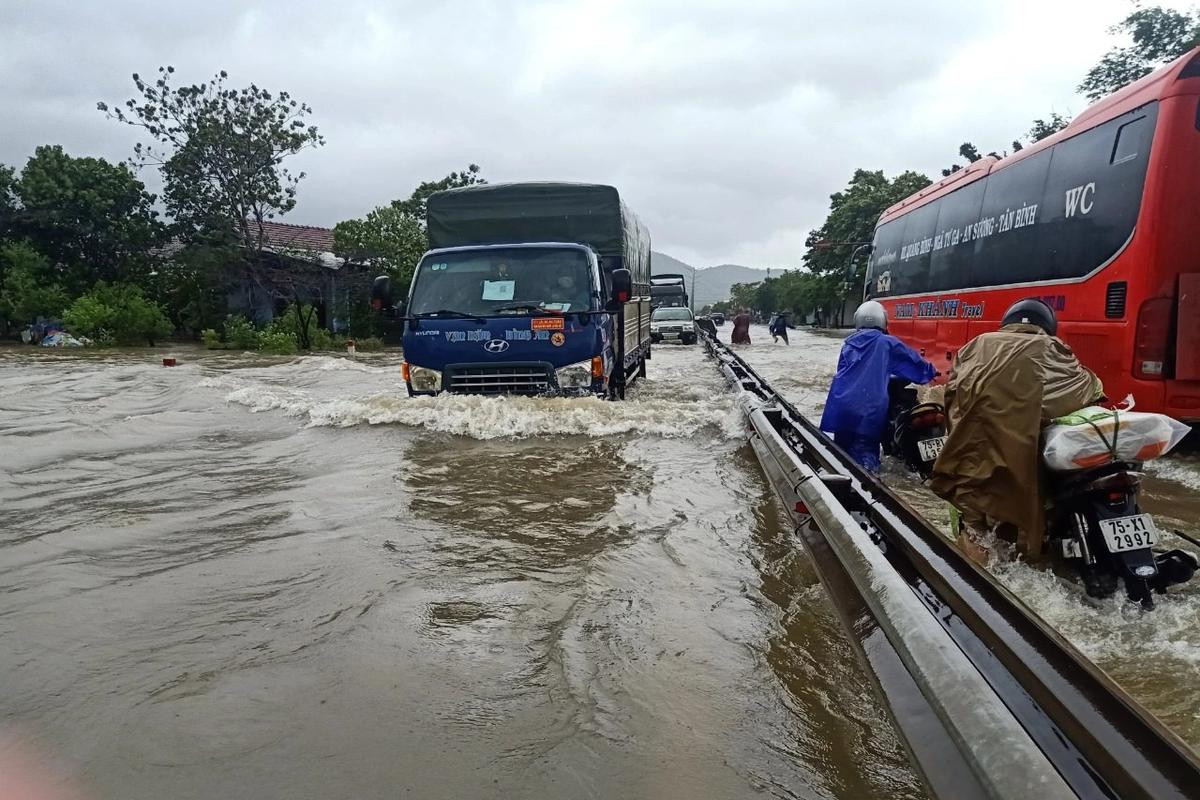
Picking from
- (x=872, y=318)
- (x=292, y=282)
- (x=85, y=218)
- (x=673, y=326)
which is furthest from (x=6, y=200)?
(x=872, y=318)

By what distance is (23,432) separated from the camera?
8.00 meters

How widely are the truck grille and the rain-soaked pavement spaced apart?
52.4 inches

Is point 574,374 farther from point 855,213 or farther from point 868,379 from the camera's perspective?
point 855,213

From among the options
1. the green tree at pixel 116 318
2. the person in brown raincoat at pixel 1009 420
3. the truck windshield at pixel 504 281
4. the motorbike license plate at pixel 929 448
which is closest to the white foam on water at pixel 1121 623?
the person in brown raincoat at pixel 1009 420

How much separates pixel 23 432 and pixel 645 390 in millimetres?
7753

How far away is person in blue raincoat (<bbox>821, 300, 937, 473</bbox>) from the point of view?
5.19 m

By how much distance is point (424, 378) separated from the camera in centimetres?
789

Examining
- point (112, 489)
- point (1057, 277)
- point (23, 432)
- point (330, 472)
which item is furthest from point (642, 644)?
point (23, 432)

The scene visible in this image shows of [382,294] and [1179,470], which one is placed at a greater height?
[382,294]

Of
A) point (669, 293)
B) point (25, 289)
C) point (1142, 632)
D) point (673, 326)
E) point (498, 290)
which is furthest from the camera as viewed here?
point (669, 293)

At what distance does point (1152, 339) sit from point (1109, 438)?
3.33 m

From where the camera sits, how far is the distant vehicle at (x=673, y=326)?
86.0 ft

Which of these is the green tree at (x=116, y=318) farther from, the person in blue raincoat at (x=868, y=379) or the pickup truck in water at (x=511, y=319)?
the person in blue raincoat at (x=868, y=379)

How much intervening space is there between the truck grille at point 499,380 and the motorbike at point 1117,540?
203 inches
